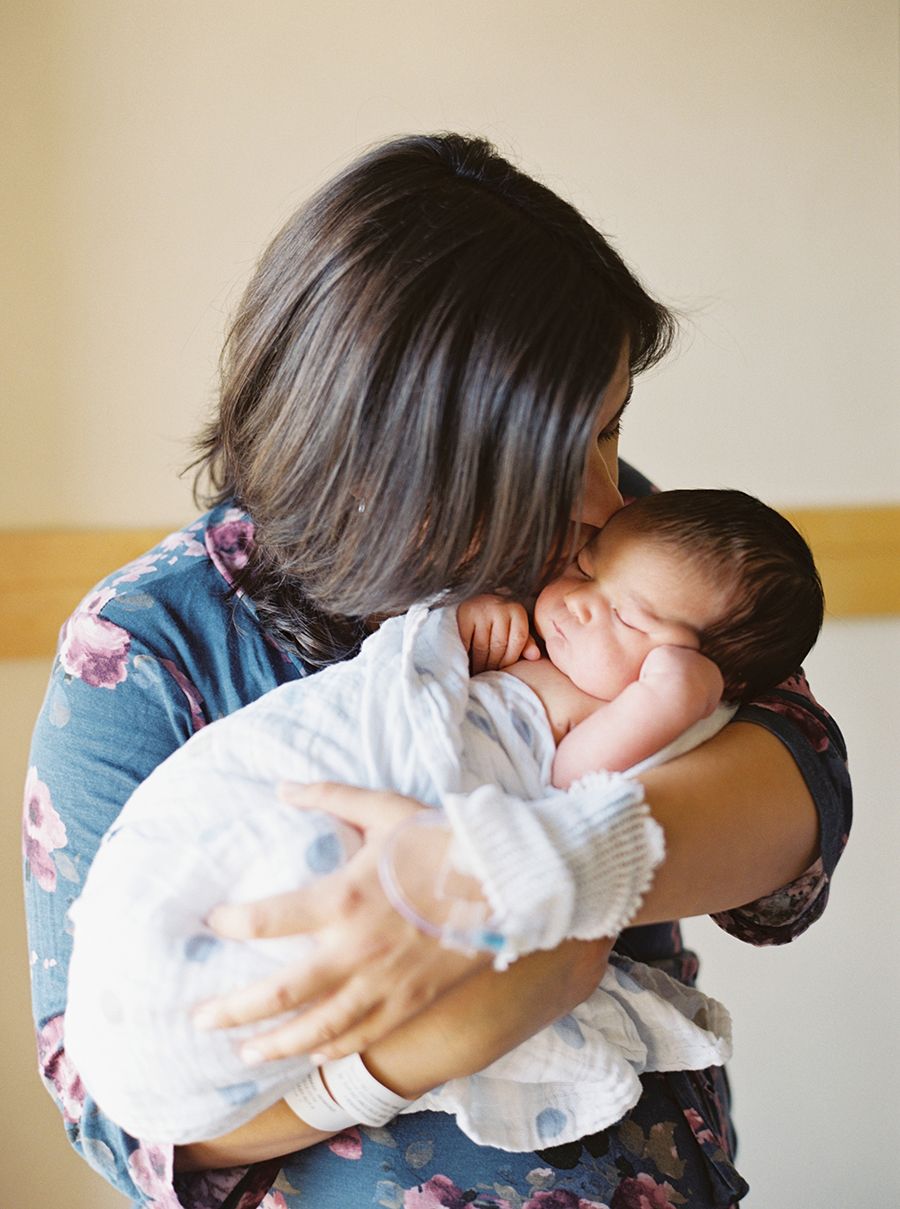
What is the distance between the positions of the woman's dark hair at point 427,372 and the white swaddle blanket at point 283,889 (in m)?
0.09

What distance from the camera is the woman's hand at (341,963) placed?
63 cm

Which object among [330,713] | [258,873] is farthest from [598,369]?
[258,873]

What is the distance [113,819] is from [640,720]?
1.64ft

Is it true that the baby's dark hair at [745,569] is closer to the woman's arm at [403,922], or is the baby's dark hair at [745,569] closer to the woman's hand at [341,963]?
the woman's arm at [403,922]

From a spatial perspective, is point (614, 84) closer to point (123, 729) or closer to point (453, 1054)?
point (123, 729)

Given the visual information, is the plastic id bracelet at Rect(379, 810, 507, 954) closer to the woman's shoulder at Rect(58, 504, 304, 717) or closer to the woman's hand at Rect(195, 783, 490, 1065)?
the woman's hand at Rect(195, 783, 490, 1065)

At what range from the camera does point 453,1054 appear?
0.69 metres

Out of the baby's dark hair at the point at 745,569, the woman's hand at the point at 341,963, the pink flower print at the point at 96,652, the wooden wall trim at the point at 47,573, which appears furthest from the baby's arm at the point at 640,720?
the wooden wall trim at the point at 47,573

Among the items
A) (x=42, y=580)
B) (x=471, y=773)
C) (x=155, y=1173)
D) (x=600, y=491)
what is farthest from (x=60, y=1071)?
(x=42, y=580)

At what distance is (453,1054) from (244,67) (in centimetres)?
169

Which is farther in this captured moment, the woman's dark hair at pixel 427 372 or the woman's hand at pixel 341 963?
the woman's dark hair at pixel 427 372

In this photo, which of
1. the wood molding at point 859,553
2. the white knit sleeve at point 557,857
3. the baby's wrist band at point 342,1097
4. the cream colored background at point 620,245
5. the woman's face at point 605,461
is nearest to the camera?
the white knit sleeve at point 557,857

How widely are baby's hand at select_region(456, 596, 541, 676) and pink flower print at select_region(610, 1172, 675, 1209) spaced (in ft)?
1.64

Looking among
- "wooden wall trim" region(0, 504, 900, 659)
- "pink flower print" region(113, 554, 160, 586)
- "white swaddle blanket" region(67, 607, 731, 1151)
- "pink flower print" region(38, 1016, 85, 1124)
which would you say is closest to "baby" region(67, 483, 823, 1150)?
"white swaddle blanket" region(67, 607, 731, 1151)
